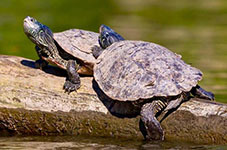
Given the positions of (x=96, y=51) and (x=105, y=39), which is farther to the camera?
(x=105, y=39)

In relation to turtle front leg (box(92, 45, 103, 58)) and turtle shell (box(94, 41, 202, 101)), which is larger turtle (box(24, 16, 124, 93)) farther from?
turtle shell (box(94, 41, 202, 101))

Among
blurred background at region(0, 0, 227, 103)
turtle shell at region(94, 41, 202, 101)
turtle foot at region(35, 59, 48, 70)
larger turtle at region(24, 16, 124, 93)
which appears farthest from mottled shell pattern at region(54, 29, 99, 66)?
blurred background at region(0, 0, 227, 103)

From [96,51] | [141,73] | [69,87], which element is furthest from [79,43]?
[141,73]

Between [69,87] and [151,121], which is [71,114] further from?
[151,121]

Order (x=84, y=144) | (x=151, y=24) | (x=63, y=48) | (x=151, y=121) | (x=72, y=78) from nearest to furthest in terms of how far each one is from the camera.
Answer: (x=151, y=121), (x=84, y=144), (x=72, y=78), (x=63, y=48), (x=151, y=24)

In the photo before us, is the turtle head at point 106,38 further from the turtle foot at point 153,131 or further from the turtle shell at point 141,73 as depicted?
the turtle foot at point 153,131

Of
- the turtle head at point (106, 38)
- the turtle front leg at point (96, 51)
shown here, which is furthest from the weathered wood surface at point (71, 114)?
the turtle head at point (106, 38)

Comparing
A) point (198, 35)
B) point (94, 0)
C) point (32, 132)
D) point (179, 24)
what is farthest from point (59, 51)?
point (94, 0)
